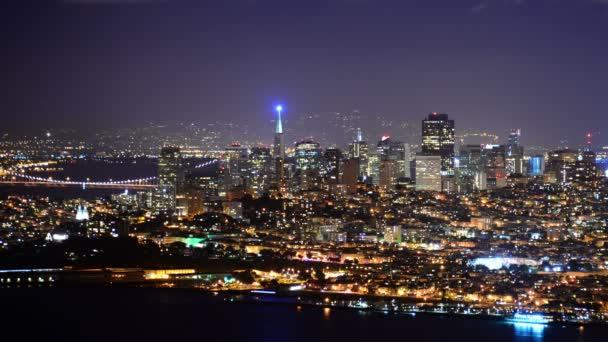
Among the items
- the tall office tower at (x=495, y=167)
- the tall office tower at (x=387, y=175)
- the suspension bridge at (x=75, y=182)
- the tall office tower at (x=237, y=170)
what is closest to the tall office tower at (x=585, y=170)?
the tall office tower at (x=495, y=167)

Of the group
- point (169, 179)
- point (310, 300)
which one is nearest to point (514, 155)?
point (169, 179)

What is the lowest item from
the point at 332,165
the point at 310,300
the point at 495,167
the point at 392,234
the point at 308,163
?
the point at 310,300

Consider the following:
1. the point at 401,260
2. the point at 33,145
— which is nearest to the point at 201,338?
the point at 401,260

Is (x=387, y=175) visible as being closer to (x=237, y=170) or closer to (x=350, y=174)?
(x=350, y=174)

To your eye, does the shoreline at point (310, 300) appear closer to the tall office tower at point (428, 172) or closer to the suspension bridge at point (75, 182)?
the tall office tower at point (428, 172)

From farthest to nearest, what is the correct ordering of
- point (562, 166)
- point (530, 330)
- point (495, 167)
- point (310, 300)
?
point (495, 167), point (562, 166), point (310, 300), point (530, 330)

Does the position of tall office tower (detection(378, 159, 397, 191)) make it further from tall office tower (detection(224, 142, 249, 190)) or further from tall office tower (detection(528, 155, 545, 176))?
tall office tower (detection(528, 155, 545, 176))

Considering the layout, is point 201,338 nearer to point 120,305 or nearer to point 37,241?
point 120,305
